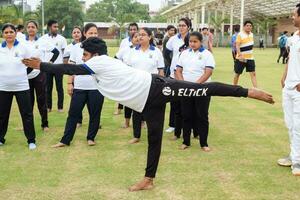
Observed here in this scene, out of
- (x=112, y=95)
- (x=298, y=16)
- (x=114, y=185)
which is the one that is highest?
(x=298, y=16)

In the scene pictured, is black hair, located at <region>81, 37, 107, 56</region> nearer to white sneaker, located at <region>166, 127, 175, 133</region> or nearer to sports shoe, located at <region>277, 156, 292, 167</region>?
sports shoe, located at <region>277, 156, 292, 167</region>

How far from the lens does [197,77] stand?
21.1 ft

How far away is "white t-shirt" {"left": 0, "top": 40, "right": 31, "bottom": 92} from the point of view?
6031mm

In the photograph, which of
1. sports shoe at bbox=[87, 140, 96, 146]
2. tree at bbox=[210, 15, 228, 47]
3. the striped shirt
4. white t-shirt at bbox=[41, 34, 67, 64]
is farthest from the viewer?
tree at bbox=[210, 15, 228, 47]

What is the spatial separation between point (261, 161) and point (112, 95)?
95.0 inches

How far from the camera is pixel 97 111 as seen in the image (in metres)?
6.59

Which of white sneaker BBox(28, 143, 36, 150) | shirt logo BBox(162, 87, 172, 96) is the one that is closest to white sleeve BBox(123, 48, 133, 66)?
white sneaker BBox(28, 143, 36, 150)

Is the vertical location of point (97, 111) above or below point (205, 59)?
below

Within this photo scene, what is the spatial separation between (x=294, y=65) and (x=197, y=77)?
161cm

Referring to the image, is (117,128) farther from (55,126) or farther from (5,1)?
(5,1)

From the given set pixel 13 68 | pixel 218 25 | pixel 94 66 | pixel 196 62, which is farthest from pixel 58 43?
pixel 218 25

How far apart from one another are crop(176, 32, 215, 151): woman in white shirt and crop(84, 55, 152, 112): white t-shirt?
6.11ft

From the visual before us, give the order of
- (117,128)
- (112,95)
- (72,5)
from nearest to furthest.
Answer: (112,95) → (117,128) → (72,5)

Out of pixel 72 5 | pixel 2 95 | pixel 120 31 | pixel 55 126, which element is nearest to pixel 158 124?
pixel 2 95
